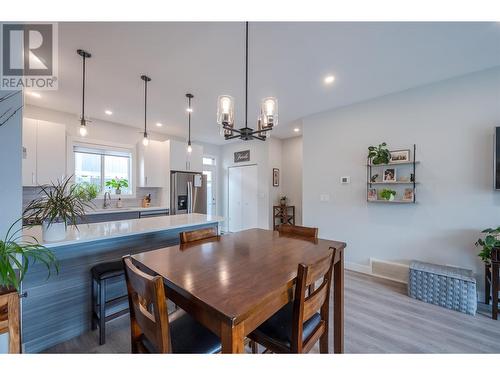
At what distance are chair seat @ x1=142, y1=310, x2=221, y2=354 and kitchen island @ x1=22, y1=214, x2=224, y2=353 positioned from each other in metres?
1.12

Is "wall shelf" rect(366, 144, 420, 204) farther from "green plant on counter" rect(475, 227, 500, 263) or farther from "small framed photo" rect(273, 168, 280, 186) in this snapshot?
"small framed photo" rect(273, 168, 280, 186)

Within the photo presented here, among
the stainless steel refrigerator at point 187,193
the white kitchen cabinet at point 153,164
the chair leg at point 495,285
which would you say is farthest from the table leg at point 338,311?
the white kitchen cabinet at point 153,164

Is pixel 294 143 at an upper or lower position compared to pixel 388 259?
upper

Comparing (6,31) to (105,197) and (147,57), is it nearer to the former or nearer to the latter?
(147,57)

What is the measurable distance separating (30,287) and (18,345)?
75 centimetres

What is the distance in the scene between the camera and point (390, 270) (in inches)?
117

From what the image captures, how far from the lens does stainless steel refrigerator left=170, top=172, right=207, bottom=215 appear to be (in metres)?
4.57

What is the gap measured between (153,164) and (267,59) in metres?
3.45

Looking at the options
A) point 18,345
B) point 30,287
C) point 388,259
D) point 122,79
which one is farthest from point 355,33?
point 30,287

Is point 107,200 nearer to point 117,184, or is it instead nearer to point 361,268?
point 117,184

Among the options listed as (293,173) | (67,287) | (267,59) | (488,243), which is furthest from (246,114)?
(293,173)

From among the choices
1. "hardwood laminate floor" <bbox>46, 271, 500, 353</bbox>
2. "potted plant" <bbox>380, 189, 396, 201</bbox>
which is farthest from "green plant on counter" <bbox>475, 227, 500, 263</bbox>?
"potted plant" <bbox>380, 189, 396, 201</bbox>

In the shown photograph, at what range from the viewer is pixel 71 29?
5.87 ft

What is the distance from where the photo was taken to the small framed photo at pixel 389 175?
2.97m
